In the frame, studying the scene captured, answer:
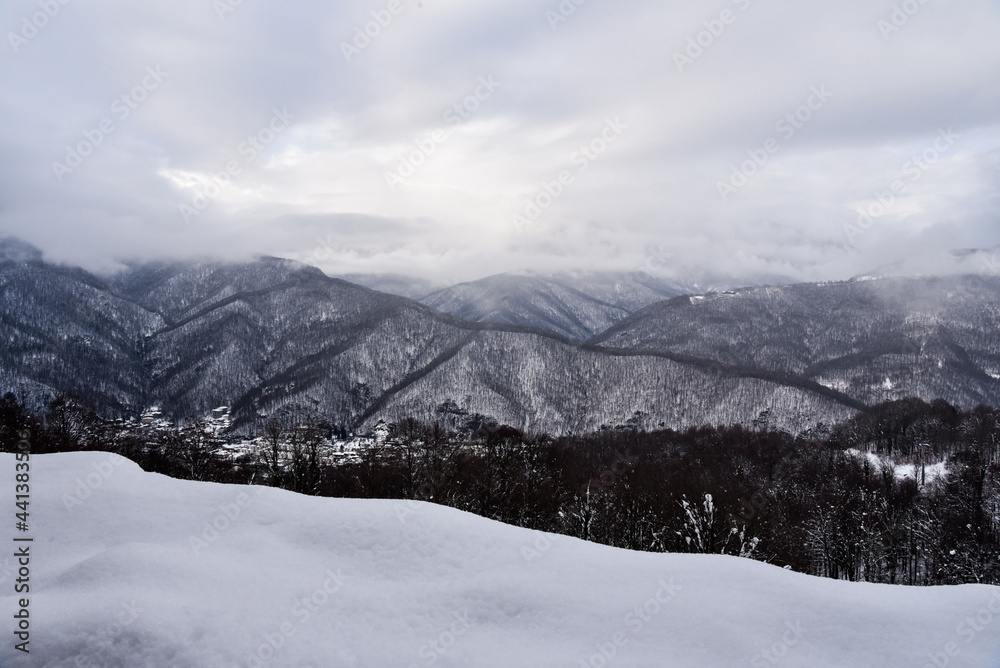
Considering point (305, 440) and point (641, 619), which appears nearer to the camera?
point (641, 619)

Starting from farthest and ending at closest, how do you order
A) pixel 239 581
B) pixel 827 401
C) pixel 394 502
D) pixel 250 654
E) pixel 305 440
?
pixel 827 401, pixel 305 440, pixel 394 502, pixel 239 581, pixel 250 654

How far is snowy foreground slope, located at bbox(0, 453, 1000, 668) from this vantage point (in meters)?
8.73

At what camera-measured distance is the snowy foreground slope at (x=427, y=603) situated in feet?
28.7

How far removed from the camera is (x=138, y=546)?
1080cm

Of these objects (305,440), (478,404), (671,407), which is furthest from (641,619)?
(671,407)

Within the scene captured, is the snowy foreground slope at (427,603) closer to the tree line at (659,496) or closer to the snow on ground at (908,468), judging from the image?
the tree line at (659,496)

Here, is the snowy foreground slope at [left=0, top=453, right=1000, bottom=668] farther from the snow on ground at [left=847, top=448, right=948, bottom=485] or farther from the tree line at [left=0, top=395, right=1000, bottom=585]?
the snow on ground at [left=847, top=448, right=948, bottom=485]

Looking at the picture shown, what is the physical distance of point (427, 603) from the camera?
9.98 meters

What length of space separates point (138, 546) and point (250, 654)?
413 cm

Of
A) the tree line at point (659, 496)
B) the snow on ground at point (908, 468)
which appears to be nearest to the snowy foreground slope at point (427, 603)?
the tree line at point (659, 496)

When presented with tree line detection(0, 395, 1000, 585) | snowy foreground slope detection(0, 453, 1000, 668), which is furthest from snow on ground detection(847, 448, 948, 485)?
snowy foreground slope detection(0, 453, 1000, 668)

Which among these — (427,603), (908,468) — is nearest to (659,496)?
(427,603)

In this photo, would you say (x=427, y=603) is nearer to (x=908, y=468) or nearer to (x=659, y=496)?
(x=659, y=496)

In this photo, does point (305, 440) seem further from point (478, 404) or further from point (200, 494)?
point (478, 404)
